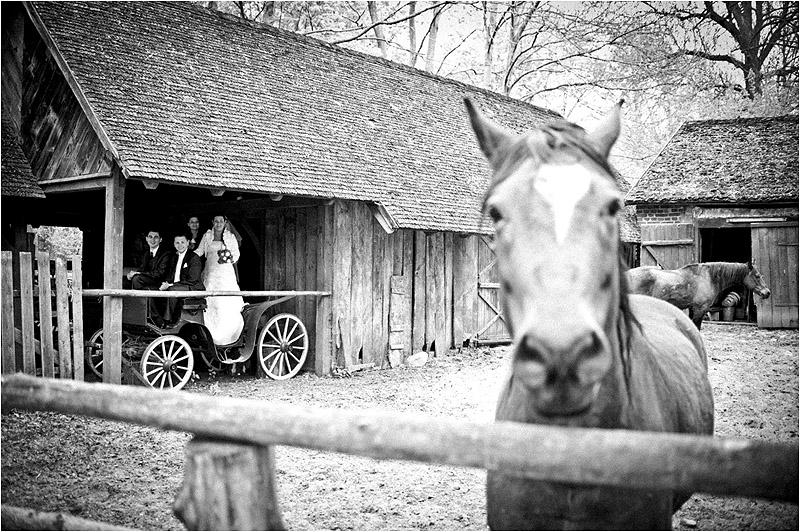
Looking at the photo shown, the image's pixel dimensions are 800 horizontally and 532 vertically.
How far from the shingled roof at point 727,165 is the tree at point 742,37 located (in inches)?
190

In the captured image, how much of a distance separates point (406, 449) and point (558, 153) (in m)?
1.08

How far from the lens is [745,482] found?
1689mm

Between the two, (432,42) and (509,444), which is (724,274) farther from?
(432,42)

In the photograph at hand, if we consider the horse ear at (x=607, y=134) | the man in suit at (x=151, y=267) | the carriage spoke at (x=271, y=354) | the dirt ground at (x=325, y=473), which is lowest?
the dirt ground at (x=325, y=473)

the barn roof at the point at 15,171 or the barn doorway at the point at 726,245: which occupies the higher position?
the barn roof at the point at 15,171

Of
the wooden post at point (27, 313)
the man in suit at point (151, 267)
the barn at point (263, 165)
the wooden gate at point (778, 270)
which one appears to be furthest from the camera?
the wooden gate at point (778, 270)

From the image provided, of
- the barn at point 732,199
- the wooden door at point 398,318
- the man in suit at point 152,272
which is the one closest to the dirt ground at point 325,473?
the man in suit at point 152,272

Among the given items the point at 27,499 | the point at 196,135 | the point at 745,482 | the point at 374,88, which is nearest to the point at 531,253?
the point at 745,482

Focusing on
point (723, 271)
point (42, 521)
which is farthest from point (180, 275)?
point (723, 271)

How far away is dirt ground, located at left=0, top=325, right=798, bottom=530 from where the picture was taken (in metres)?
4.76

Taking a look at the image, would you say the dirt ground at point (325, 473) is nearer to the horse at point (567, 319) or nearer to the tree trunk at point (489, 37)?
the horse at point (567, 319)

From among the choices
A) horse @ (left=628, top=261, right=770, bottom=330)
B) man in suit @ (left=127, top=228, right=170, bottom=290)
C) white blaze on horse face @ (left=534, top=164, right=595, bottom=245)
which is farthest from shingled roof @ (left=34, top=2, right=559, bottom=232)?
white blaze on horse face @ (left=534, top=164, right=595, bottom=245)

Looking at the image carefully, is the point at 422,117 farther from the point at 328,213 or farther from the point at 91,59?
the point at 91,59

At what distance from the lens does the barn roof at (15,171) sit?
30.5 ft
